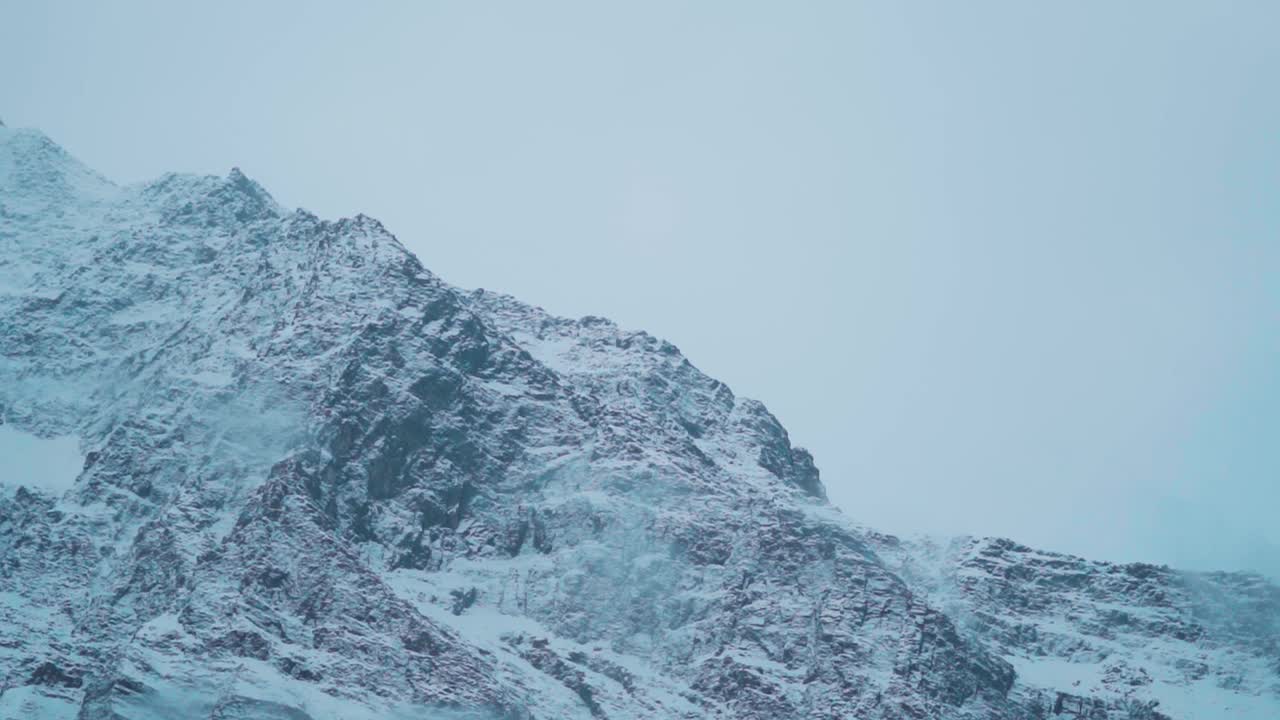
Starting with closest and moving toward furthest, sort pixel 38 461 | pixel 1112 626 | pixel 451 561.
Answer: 1. pixel 451 561
2. pixel 38 461
3. pixel 1112 626

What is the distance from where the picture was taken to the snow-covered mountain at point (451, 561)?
123 m

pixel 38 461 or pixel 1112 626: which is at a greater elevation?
pixel 1112 626

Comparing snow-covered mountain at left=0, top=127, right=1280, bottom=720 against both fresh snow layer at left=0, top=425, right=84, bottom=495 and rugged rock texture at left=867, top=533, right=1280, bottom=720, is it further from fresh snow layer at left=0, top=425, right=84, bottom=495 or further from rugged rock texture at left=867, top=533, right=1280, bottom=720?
fresh snow layer at left=0, top=425, right=84, bottom=495

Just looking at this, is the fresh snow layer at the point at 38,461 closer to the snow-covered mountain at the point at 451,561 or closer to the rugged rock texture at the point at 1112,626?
the snow-covered mountain at the point at 451,561

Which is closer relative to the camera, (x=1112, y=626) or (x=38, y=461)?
(x=38, y=461)

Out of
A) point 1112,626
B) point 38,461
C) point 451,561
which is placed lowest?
point 38,461

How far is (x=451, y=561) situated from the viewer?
5861 inches

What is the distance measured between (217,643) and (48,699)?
1527 cm

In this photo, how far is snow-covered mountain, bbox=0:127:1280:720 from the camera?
12319 cm

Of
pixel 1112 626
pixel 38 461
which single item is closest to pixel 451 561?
pixel 38 461

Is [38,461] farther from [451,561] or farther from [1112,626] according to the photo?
[1112,626]

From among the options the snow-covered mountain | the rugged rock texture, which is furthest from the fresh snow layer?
the rugged rock texture

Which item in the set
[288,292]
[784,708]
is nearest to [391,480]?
[288,292]

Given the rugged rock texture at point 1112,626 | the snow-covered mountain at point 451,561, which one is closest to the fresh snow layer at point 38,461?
the snow-covered mountain at point 451,561
